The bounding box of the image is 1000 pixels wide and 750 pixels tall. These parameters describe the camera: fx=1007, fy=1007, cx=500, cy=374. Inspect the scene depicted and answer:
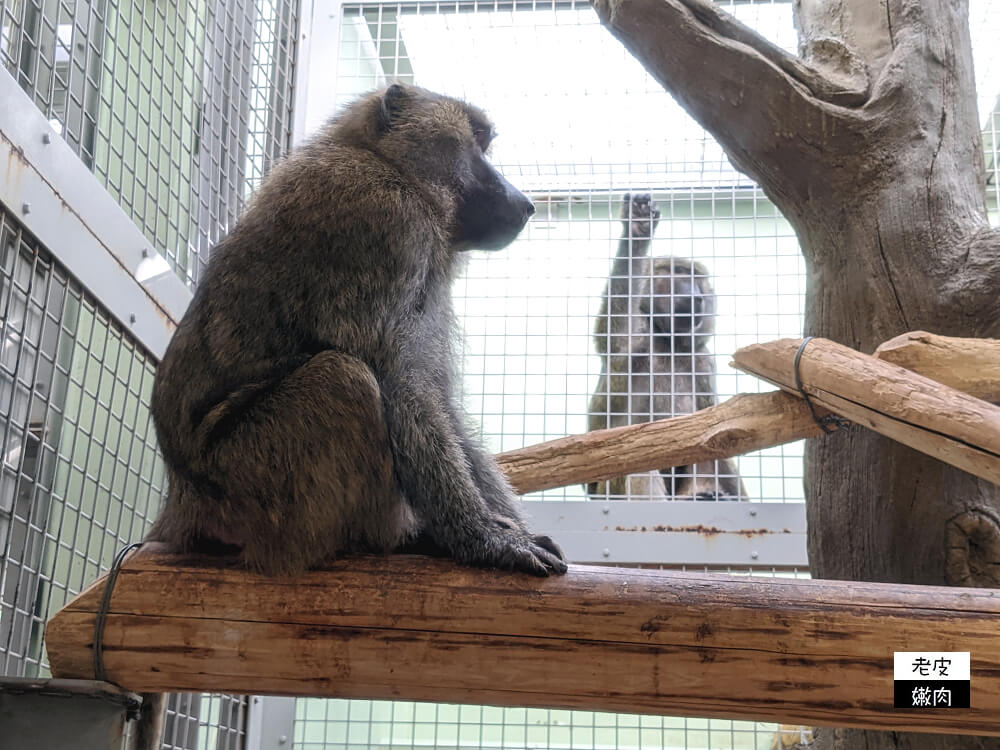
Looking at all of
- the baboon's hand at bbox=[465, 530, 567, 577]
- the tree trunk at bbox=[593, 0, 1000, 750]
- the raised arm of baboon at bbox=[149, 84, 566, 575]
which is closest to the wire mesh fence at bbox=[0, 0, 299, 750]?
the raised arm of baboon at bbox=[149, 84, 566, 575]

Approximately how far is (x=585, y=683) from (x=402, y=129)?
5.65 ft

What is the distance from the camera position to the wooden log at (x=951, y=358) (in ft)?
9.04

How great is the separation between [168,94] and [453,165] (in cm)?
115

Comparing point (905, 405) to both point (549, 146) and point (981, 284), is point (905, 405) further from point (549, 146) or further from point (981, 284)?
point (549, 146)

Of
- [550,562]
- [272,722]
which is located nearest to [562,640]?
[550,562]

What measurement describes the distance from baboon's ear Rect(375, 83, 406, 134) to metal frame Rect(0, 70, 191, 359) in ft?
2.62

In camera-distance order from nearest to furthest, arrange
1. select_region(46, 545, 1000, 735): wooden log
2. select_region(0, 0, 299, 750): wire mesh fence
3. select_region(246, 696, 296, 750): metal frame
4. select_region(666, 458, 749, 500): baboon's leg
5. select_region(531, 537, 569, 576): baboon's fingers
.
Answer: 1. select_region(46, 545, 1000, 735): wooden log
2. select_region(531, 537, 569, 576): baboon's fingers
3. select_region(0, 0, 299, 750): wire mesh fence
4. select_region(246, 696, 296, 750): metal frame
5. select_region(666, 458, 749, 500): baboon's leg

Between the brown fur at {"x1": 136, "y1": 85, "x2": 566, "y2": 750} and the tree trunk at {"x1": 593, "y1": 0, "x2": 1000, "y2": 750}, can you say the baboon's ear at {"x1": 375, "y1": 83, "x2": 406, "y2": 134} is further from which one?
Answer: the tree trunk at {"x1": 593, "y1": 0, "x2": 1000, "y2": 750}

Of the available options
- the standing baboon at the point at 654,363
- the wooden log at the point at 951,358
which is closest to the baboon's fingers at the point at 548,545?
the wooden log at the point at 951,358

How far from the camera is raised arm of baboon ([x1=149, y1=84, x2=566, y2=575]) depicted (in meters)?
2.35

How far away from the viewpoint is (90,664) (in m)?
2.16

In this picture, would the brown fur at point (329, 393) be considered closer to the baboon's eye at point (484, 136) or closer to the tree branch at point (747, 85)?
the baboon's eye at point (484, 136)

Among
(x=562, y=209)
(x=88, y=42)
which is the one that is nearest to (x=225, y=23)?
(x=88, y=42)

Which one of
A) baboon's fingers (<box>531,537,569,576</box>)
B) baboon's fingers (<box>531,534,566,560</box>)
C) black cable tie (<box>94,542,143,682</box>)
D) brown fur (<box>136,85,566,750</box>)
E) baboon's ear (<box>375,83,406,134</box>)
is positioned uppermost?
baboon's ear (<box>375,83,406,134</box>)
